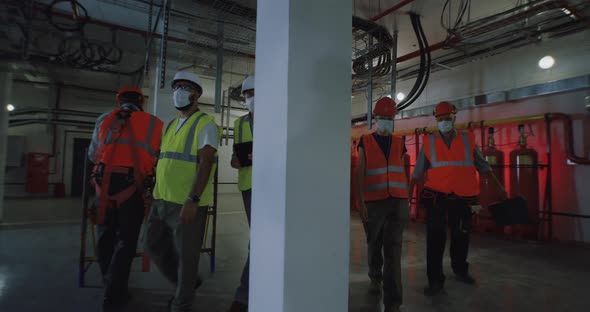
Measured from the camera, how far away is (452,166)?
9.37 feet

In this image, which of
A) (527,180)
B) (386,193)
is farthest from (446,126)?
(527,180)

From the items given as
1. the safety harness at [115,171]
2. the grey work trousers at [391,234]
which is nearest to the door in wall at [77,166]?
the safety harness at [115,171]

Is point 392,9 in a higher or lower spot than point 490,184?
higher

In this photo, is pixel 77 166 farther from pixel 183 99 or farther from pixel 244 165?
pixel 244 165

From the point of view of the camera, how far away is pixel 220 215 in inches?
277

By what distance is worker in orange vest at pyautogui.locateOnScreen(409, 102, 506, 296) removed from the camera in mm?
2764

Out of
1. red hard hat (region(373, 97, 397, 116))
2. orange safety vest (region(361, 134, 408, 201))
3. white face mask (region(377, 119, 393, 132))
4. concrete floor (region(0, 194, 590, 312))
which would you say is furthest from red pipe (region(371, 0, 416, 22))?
concrete floor (region(0, 194, 590, 312))

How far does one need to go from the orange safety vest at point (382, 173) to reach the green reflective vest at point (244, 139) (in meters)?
0.91

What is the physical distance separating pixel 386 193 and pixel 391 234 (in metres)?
0.30

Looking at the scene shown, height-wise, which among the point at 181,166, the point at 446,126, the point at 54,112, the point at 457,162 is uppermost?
the point at 54,112

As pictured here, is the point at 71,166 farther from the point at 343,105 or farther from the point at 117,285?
the point at 343,105

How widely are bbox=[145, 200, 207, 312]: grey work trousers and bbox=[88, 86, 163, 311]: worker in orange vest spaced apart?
1.16 feet

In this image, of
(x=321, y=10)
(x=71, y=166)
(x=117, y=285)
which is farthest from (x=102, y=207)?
(x=71, y=166)

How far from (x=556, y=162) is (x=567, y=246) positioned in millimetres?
1399
